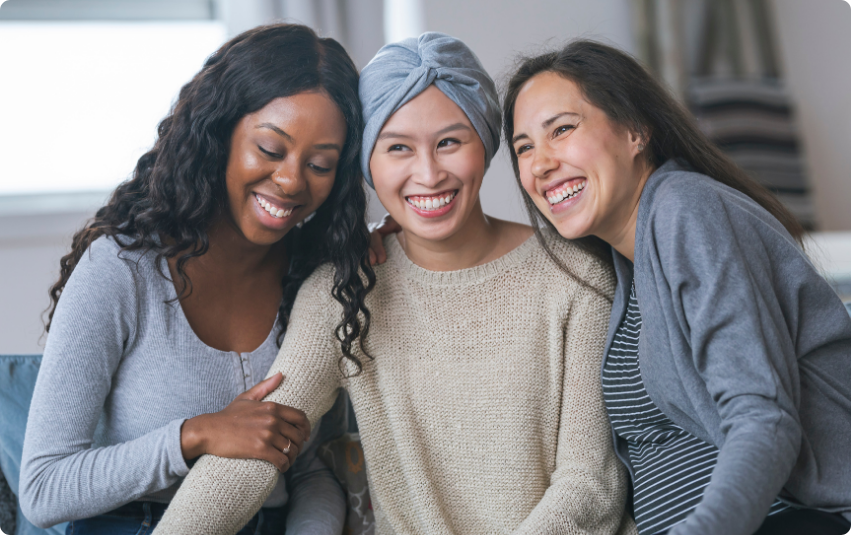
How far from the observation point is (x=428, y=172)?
4.30 feet

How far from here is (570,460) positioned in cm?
132

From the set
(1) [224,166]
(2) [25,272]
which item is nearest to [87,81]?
(2) [25,272]

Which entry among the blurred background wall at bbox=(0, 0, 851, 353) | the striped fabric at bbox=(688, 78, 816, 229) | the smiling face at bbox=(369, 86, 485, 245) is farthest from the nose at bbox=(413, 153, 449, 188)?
the striped fabric at bbox=(688, 78, 816, 229)

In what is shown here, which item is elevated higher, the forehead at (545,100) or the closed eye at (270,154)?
the forehead at (545,100)

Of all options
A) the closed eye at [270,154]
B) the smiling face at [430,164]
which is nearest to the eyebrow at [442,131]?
the smiling face at [430,164]

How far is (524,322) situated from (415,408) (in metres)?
0.28

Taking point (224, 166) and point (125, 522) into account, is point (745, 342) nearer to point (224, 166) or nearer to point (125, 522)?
point (224, 166)

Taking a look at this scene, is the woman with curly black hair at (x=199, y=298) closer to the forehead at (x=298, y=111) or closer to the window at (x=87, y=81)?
the forehead at (x=298, y=111)

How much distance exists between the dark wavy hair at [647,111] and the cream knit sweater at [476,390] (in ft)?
0.92

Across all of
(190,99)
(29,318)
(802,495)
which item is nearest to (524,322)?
(802,495)

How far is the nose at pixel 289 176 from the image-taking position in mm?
1340

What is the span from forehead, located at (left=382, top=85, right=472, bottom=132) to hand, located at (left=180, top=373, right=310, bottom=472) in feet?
1.92

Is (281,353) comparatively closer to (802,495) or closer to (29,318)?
(802,495)

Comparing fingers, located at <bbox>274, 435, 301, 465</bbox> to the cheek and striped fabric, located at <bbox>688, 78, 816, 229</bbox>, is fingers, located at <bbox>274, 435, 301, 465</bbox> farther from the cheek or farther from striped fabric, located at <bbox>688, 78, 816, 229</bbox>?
striped fabric, located at <bbox>688, 78, 816, 229</bbox>
